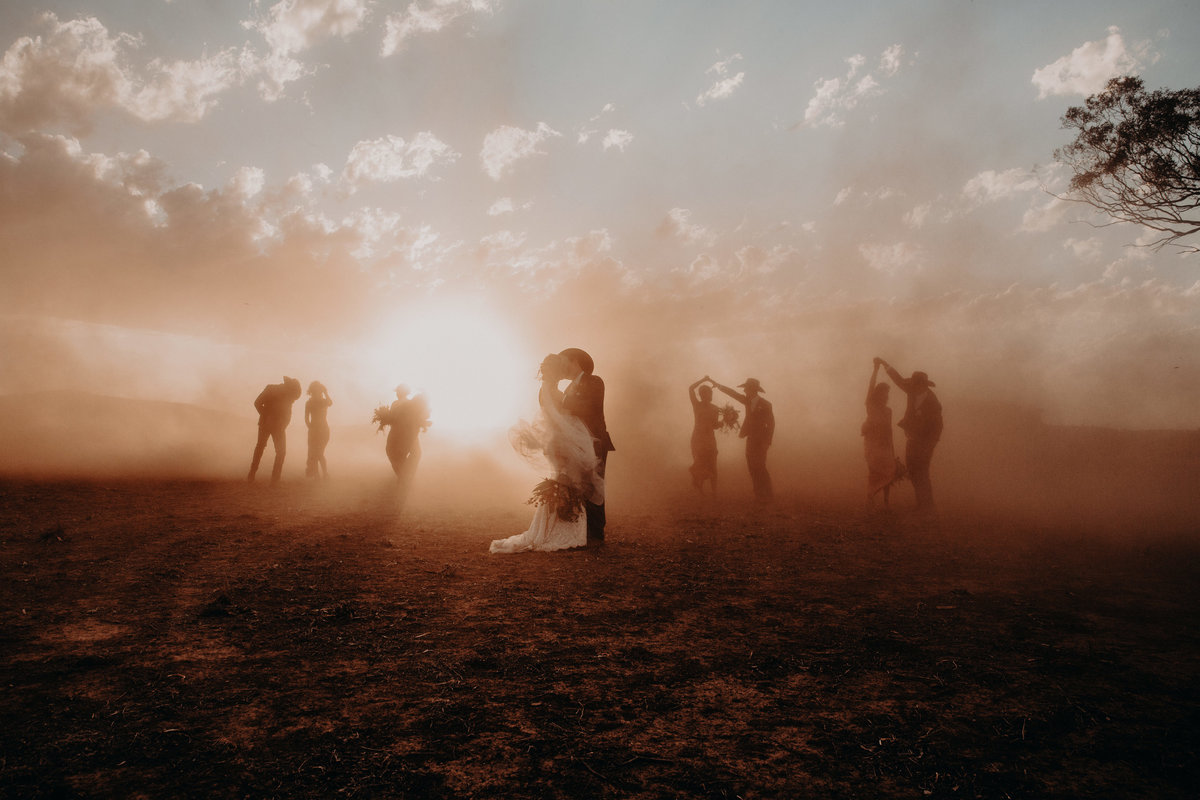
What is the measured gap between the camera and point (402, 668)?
3500 millimetres

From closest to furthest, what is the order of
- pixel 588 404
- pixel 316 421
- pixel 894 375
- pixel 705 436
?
1. pixel 588 404
2. pixel 894 375
3. pixel 705 436
4. pixel 316 421

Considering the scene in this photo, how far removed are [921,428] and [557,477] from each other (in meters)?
8.12

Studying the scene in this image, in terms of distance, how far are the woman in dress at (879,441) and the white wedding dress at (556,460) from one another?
23.3 ft

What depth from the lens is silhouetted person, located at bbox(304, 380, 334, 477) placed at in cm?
1520

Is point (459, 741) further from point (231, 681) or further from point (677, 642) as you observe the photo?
point (677, 642)

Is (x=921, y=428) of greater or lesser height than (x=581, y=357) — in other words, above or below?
below

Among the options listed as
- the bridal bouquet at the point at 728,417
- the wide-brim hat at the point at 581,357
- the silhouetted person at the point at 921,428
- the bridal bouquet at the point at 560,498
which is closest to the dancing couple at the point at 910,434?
the silhouetted person at the point at 921,428

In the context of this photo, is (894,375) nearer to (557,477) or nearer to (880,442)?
(880,442)

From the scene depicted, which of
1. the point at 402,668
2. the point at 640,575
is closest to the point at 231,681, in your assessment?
the point at 402,668

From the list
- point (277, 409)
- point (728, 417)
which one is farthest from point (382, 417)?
point (728, 417)

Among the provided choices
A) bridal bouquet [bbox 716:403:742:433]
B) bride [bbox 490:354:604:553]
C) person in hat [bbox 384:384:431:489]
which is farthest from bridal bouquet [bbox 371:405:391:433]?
bridal bouquet [bbox 716:403:742:433]

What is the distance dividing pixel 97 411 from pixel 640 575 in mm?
43885

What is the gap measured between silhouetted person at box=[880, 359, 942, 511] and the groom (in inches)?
277

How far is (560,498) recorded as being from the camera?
7.27m
